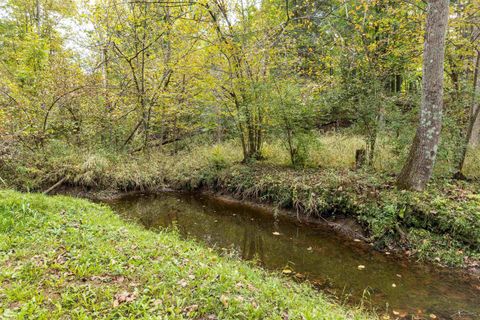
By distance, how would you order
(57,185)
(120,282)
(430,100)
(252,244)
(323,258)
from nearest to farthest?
(120,282)
(323,258)
(430,100)
(252,244)
(57,185)

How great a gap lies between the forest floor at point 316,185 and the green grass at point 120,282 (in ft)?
9.31

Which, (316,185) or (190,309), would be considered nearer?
(190,309)

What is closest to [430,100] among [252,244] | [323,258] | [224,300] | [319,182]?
[319,182]

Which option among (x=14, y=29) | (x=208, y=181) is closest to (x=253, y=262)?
(x=208, y=181)

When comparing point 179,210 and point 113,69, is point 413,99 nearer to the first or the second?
point 179,210

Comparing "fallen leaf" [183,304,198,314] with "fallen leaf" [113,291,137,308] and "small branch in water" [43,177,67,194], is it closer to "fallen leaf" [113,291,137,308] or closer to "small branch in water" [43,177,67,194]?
"fallen leaf" [113,291,137,308]

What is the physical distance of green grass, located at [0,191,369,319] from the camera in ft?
8.66

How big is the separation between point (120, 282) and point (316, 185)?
542 cm

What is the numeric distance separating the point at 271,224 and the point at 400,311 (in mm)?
3761

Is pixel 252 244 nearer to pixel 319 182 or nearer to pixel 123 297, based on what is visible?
pixel 319 182

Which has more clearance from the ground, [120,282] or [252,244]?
[120,282]

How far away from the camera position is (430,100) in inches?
217

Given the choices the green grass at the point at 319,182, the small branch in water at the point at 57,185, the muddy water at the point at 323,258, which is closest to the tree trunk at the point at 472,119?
the green grass at the point at 319,182

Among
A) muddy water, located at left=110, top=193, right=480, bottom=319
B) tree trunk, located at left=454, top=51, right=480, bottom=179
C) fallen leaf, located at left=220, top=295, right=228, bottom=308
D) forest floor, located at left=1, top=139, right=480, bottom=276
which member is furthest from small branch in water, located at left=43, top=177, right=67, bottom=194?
tree trunk, located at left=454, top=51, right=480, bottom=179
